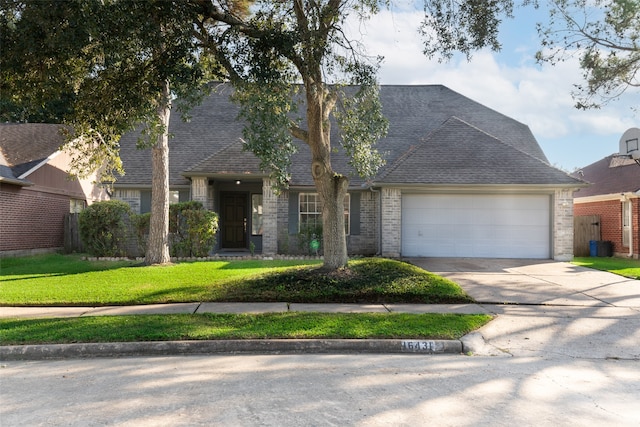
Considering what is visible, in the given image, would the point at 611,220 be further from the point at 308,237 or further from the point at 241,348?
the point at 241,348

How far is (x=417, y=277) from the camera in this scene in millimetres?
10648

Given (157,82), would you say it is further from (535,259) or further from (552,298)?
(535,259)

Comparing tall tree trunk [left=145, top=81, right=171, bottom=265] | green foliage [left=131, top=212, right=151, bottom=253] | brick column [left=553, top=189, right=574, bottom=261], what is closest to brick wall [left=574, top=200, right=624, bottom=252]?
brick column [left=553, top=189, right=574, bottom=261]

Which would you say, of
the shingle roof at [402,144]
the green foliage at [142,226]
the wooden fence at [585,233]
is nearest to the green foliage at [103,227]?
the green foliage at [142,226]

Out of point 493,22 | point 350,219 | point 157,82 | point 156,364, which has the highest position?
point 493,22

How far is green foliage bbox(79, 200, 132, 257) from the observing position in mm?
15789

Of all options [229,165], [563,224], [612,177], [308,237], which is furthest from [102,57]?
[612,177]

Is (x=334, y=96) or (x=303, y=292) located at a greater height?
(x=334, y=96)

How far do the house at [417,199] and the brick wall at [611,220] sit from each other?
17.8 feet

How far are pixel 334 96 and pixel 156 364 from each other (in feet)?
24.7

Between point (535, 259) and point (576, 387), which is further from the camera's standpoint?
point (535, 259)

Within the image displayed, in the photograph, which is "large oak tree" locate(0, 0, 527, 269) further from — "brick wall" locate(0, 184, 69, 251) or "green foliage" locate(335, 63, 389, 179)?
"brick wall" locate(0, 184, 69, 251)

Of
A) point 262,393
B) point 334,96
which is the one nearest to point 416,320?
point 262,393

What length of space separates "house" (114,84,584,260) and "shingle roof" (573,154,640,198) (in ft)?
16.0
